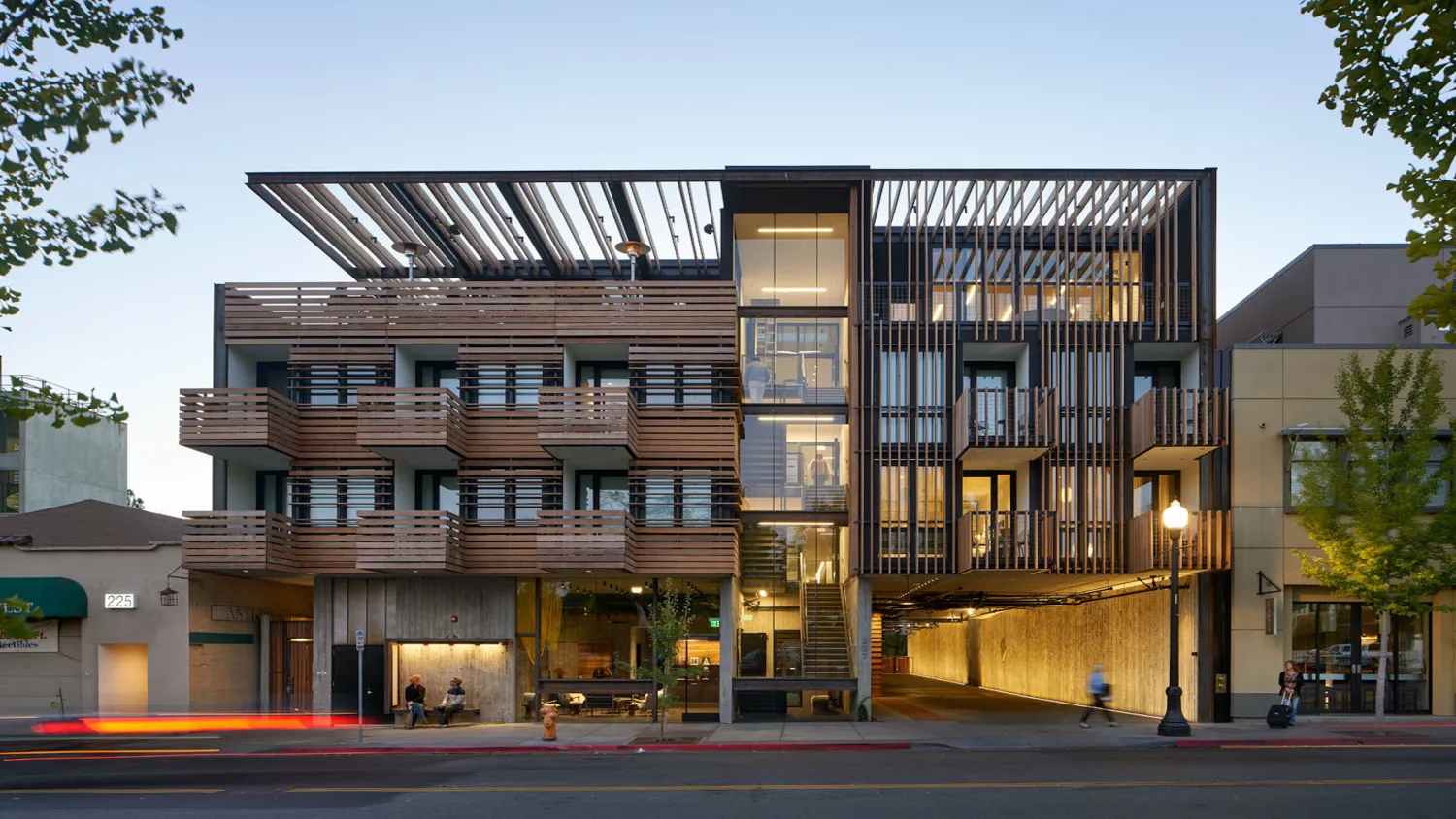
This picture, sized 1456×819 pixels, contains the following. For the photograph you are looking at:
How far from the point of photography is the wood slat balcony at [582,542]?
25438 mm

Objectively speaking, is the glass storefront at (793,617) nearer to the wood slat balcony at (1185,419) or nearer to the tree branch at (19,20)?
the wood slat balcony at (1185,419)

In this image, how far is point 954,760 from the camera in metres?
19.2

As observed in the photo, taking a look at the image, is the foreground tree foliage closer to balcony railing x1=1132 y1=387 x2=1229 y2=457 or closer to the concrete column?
balcony railing x1=1132 y1=387 x2=1229 y2=457

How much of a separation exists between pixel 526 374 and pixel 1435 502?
809 inches

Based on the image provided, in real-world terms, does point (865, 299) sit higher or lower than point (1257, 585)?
higher

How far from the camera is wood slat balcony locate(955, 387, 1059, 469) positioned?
2519 centimetres

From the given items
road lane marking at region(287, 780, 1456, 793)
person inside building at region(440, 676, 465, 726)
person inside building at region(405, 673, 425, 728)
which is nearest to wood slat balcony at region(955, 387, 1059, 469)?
road lane marking at region(287, 780, 1456, 793)

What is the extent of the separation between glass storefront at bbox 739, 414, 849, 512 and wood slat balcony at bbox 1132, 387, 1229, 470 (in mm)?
7094

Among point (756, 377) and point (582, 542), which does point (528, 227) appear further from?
point (582, 542)

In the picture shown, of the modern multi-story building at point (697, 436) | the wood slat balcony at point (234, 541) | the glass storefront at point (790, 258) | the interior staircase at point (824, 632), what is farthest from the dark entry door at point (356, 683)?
the glass storefront at point (790, 258)

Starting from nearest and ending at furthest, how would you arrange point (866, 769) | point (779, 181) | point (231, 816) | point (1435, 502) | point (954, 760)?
point (231, 816) → point (866, 769) → point (954, 760) → point (1435, 502) → point (779, 181)

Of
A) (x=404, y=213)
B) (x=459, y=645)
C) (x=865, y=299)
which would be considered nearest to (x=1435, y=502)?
(x=865, y=299)

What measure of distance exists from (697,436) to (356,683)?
982 cm

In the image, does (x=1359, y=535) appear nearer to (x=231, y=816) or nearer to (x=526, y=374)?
(x=526, y=374)
